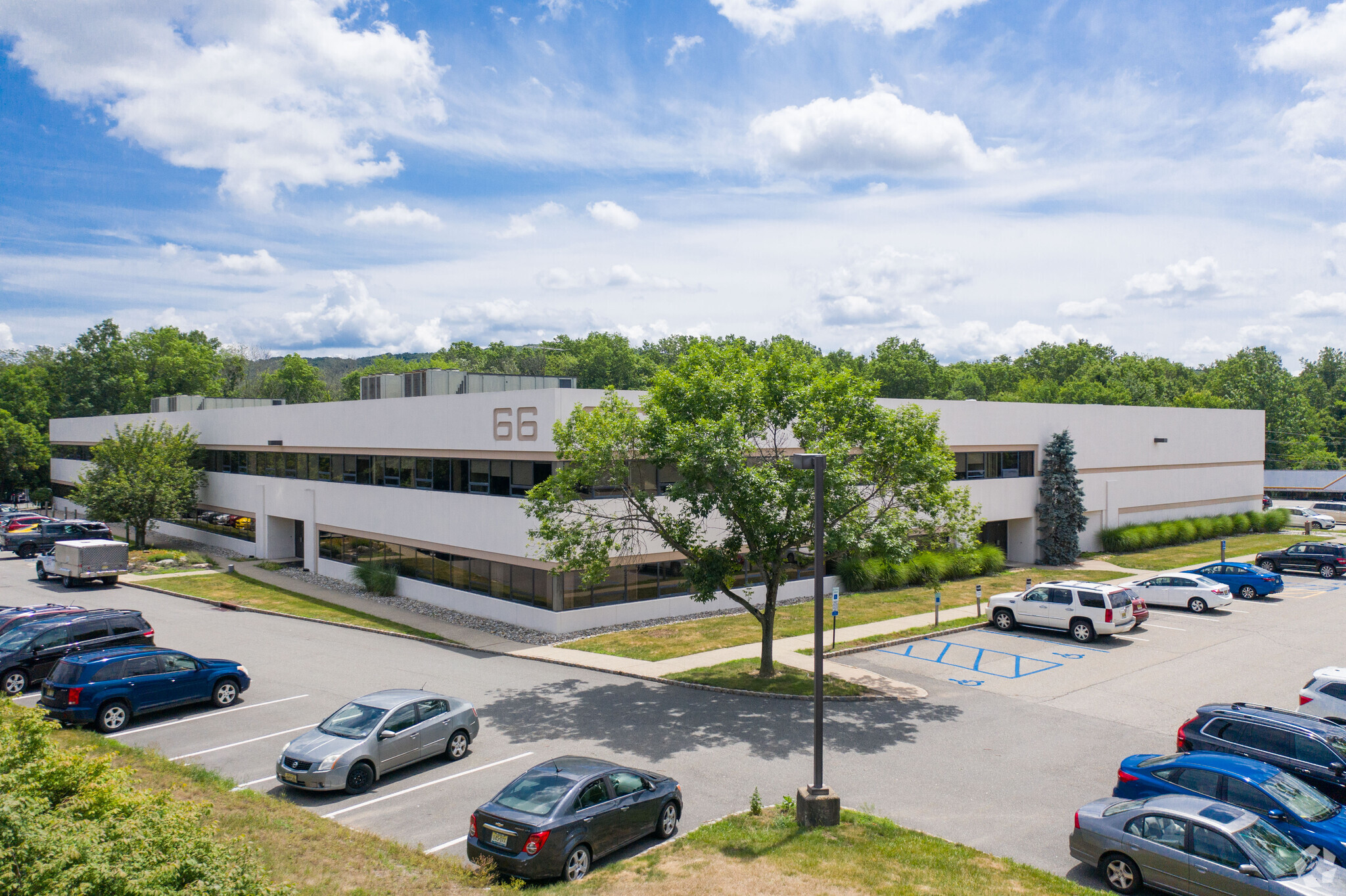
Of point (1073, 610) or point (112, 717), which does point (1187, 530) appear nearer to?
point (1073, 610)

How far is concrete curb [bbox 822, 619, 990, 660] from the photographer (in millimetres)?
23438

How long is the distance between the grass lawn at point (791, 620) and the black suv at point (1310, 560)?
25.4ft

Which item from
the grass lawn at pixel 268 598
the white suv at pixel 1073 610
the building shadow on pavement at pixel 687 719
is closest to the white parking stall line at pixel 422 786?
the building shadow on pavement at pixel 687 719

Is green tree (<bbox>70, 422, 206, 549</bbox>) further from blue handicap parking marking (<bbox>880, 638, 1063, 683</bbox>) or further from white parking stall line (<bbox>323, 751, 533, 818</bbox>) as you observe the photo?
blue handicap parking marking (<bbox>880, 638, 1063, 683</bbox>)

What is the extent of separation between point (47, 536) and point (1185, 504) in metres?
63.1

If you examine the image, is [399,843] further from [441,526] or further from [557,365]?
[557,365]

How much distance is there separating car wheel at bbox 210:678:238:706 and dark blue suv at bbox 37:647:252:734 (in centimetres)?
1

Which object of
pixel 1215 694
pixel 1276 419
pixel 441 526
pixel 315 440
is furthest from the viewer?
pixel 1276 419

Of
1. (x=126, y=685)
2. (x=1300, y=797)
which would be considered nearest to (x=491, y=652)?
(x=126, y=685)

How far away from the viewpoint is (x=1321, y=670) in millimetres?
17031

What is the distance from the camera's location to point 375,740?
13961mm

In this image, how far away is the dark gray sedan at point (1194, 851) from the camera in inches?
370

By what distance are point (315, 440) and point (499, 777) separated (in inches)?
1067

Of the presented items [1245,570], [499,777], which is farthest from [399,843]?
[1245,570]
